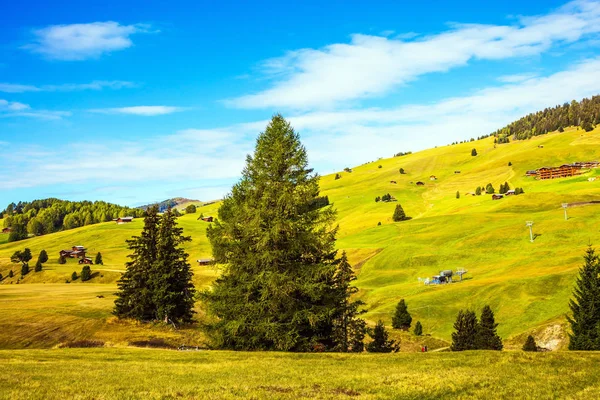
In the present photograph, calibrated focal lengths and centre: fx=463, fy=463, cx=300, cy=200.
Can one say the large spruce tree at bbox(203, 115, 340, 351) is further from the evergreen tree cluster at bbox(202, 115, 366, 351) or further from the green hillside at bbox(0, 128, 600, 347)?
the green hillside at bbox(0, 128, 600, 347)

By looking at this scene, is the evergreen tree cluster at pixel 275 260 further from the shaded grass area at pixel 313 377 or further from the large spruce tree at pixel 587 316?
the large spruce tree at pixel 587 316

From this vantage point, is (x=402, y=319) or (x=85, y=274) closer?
(x=402, y=319)

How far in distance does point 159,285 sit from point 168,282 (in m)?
1.28

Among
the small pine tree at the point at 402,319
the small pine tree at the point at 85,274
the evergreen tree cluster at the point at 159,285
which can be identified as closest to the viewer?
the evergreen tree cluster at the point at 159,285

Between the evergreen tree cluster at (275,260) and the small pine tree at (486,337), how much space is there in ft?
72.2

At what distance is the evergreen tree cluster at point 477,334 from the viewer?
Answer: 5097 centimetres

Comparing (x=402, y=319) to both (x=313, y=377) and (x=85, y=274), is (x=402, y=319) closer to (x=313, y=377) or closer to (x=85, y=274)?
(x=313, y=377)

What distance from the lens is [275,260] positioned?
3431 centimetres

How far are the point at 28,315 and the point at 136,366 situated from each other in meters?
44.2

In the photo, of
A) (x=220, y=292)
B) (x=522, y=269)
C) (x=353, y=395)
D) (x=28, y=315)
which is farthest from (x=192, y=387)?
(x=522, y=269)

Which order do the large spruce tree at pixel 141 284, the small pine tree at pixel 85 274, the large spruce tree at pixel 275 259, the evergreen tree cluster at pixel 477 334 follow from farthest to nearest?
the small pine tree at pixel 85 274 → the large spruce tree at pixel 141 284 → the evergreen tree cluster at pixel 477 334 → the large spruce tree at pixel 275 259

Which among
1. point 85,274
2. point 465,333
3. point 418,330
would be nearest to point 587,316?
point 465,333

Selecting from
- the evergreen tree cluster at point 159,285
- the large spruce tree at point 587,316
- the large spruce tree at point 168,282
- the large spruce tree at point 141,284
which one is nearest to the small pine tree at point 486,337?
the large spruce tree at point 587,316

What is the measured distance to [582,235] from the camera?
10331 centimetres
